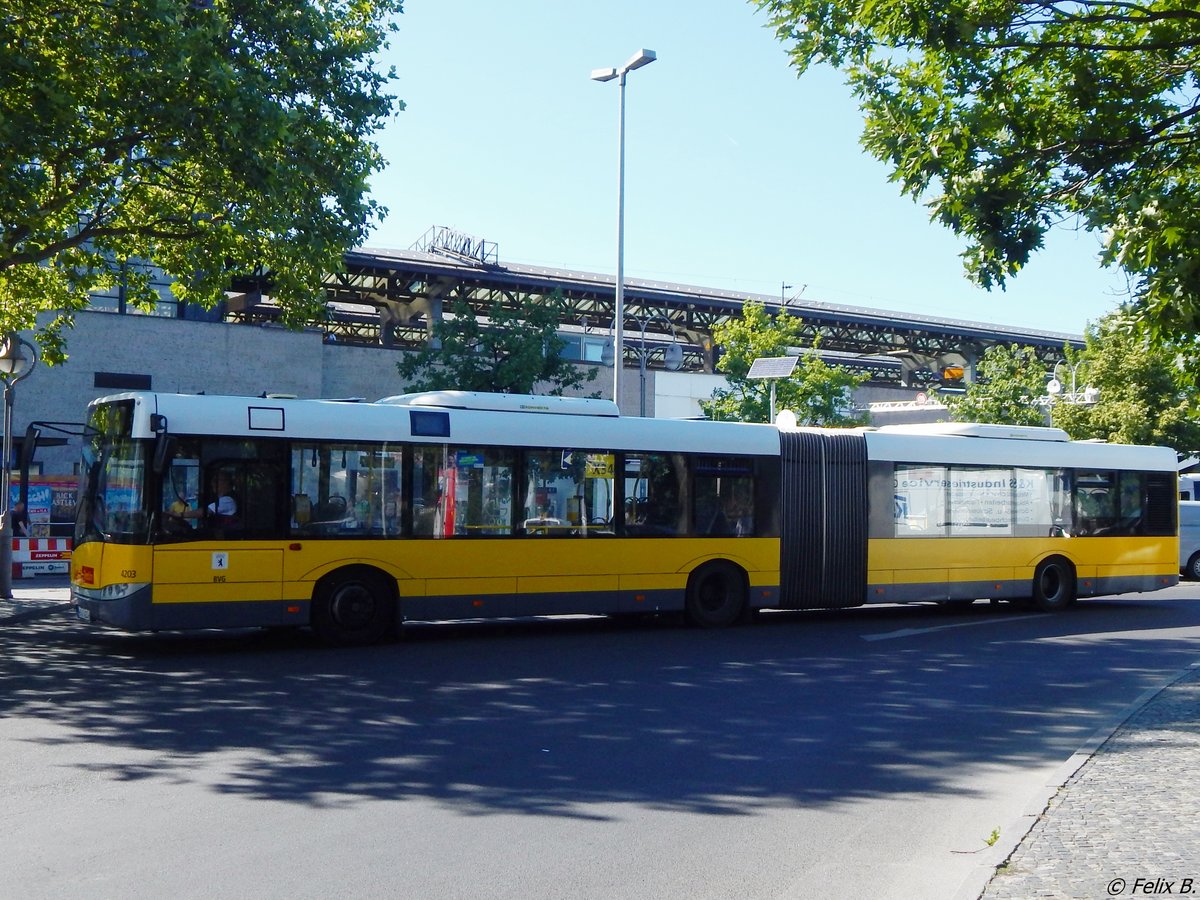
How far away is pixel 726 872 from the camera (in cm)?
620

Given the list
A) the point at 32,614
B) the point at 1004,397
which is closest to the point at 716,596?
the point at 32,614

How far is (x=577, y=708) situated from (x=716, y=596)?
7.24 metres

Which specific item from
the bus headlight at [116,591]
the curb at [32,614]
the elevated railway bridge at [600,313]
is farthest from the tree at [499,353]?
Answer: the bus headlight at [116,591]

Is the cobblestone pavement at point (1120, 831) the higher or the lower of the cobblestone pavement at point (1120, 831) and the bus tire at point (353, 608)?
the lower

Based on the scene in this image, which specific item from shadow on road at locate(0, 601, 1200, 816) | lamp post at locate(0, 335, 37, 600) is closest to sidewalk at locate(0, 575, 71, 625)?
lamp post at locate(0, 335, 37, 600)

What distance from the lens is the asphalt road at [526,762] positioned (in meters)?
6.15

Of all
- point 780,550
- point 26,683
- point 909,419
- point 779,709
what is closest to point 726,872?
point 779,709

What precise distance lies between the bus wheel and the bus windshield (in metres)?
7.53

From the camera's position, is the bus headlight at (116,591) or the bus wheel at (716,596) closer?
the bus headlight at (116,591)

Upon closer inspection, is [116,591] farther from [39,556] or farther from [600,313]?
[600,313]

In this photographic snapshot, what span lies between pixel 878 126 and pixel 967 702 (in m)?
5.48

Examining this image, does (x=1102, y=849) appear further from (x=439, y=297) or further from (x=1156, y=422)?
(x=1156, y=422)

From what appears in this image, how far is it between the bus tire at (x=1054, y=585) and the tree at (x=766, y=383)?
1845cm

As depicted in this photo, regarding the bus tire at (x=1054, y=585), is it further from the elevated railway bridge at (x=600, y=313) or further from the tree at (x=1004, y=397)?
the tree at (x=1004, y=397)
